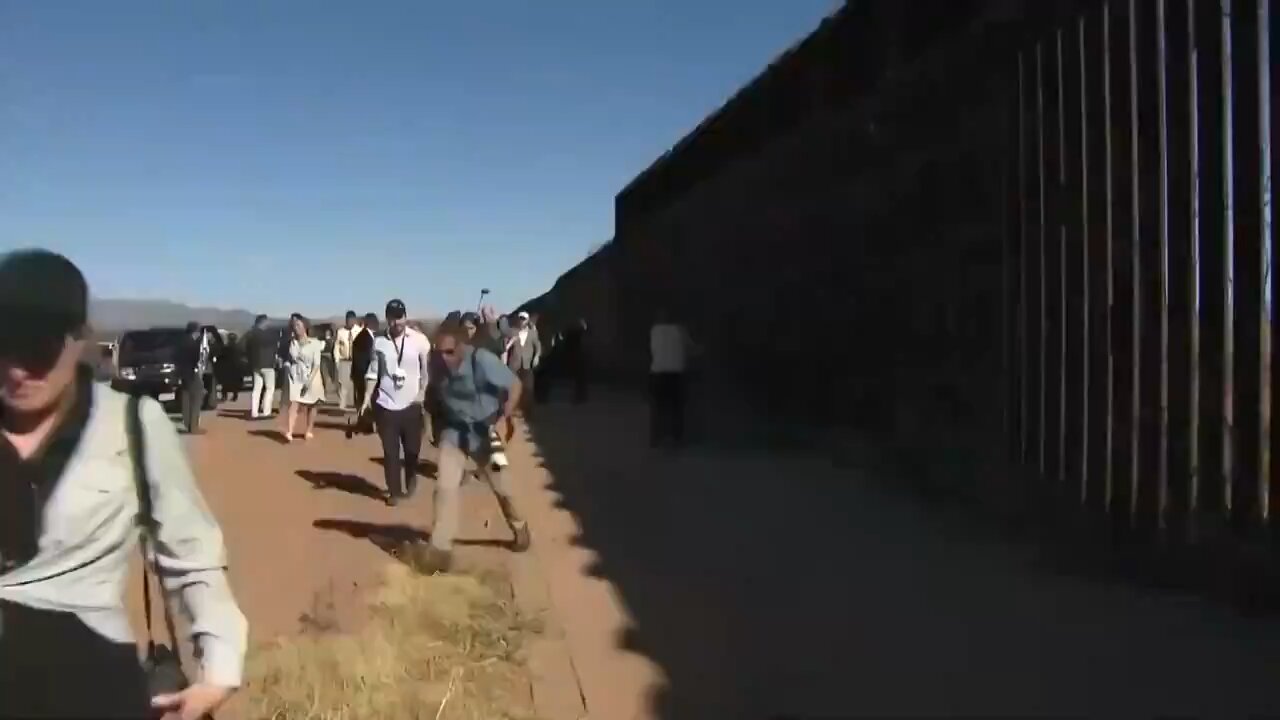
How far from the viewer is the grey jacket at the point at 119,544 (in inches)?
96.8

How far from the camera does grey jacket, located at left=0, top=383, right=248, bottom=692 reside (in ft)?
8.07

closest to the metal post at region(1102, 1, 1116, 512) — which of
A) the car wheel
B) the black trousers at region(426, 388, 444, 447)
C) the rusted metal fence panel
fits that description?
the rusted metal fence panel

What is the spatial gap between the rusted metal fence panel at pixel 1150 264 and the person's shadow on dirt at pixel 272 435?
36.5ft

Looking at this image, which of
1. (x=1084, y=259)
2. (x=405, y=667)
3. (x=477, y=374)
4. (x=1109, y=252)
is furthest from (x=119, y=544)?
(x=1084, y=259)

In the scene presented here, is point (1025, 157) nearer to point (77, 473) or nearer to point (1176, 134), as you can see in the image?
point (1176, 134)

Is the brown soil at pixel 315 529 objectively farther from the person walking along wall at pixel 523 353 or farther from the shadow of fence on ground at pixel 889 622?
the person walking along wall at pixel 523 353

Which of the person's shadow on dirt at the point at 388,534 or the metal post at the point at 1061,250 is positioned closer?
the metal post at the point at 1061,250

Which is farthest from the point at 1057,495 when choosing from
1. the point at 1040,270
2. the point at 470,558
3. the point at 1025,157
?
the point at 470,558

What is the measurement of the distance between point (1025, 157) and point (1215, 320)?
8.13 ft

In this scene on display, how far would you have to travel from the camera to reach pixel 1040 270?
8.41 m

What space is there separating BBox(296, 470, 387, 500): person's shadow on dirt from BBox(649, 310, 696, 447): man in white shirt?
11.6ft

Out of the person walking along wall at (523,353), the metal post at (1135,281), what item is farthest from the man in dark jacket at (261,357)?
the metal post at (1135,281)

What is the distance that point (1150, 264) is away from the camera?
696cm

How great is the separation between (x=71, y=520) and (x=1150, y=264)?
5896mm
